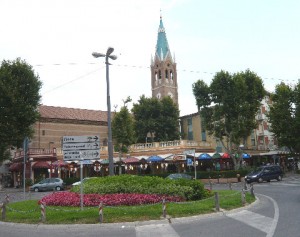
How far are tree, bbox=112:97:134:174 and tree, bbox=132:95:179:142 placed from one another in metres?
12.1

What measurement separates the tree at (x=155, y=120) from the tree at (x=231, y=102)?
48.2ft

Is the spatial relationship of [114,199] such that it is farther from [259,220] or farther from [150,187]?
[259,220]

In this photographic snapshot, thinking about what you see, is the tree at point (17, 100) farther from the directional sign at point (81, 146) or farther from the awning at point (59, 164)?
the directional sign at point (81, 146)

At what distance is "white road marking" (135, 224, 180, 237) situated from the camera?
1044 centimetres

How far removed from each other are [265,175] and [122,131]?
18.1 meters

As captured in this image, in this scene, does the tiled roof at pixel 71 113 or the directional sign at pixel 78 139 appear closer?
the directional sign at pixel 78 139

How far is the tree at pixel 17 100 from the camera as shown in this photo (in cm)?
3622

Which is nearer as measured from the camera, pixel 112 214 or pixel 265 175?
pixel 112 214

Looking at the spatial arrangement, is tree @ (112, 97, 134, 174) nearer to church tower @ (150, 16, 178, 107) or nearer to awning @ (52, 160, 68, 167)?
awning @ (52, 160, 68, 167)

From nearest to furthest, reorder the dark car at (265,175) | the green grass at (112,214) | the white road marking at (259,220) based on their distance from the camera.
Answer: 1. the white road marking at (259,220)
2. the green grass at (112,214)
3. the dark car at (265,175)

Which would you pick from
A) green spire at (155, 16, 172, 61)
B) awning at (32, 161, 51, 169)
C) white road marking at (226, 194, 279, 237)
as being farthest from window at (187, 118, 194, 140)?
white road marking at (226, 194, 279, 237)

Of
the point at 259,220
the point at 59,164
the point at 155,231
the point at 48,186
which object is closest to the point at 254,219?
the point at 259,220

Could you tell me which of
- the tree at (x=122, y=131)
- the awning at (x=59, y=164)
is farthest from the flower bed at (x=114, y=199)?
the awning at (x=59, y=164)

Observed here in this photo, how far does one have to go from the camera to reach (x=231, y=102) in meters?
42.8
